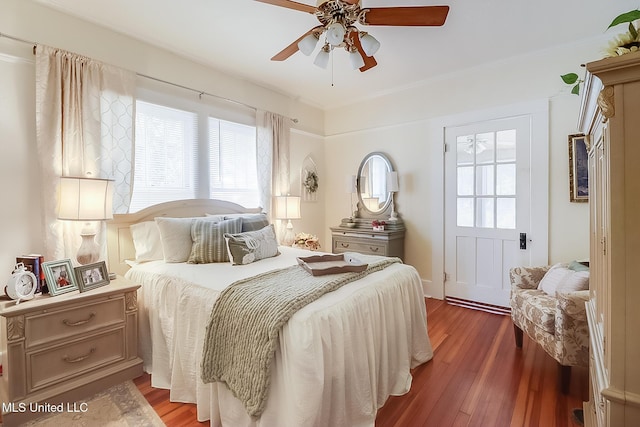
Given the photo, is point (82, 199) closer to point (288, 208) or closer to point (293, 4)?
point (293, 4)

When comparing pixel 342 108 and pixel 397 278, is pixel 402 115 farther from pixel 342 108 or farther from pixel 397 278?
pixel 397 278

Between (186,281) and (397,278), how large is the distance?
141 cm

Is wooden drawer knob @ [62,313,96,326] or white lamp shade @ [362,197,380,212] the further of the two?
white lamp shade @ [362,197,380,212]

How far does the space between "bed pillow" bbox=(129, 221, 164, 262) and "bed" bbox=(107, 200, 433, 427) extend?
2 cm

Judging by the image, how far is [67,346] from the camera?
5.86ft

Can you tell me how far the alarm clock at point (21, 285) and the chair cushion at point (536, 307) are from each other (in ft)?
10.6

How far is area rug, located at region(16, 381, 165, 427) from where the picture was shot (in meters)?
1.62

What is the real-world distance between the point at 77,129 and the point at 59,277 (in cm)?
112

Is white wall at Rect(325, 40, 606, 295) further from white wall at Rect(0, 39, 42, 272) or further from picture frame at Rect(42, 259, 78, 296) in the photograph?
white wall at Rect(0, 39, 42, 272)

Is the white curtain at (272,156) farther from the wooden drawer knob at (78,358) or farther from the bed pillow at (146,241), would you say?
the wooden drawer knob at (78,358)

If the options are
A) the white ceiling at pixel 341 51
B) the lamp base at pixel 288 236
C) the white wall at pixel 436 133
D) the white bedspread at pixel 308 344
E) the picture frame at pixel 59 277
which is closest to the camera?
the white bedspread at pixel 308 344

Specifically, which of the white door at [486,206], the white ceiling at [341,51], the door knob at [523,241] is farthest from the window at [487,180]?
the white ceiling at [341,51]

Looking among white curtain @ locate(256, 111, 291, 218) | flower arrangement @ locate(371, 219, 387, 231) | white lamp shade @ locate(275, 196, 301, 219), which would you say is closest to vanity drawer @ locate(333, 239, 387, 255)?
flower arrangement @ locate(371, 219, 387, 231)

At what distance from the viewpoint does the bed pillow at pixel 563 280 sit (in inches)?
77.2
